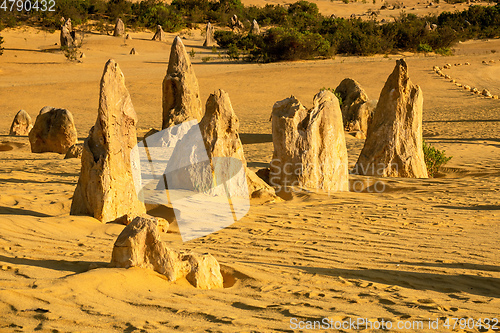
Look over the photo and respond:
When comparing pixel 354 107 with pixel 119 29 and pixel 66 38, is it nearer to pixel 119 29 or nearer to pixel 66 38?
pixel 66 38

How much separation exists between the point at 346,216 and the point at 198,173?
2139mm

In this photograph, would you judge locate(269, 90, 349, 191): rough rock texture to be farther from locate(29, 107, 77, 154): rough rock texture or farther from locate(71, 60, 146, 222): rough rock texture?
locate(29, 107, 77, 154): rough rock texture

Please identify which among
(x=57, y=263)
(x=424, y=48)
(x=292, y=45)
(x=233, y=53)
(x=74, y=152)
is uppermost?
(x=424, y=48)

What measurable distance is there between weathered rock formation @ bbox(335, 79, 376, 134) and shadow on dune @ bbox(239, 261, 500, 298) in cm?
1055

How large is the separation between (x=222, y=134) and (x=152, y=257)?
3665mm

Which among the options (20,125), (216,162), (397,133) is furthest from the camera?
(20,125)

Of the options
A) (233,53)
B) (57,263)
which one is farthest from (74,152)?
(233,53)

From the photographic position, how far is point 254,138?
14258 mm

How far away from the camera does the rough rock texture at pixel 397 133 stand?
9.13m

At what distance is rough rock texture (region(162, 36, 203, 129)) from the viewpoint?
11.3 meters

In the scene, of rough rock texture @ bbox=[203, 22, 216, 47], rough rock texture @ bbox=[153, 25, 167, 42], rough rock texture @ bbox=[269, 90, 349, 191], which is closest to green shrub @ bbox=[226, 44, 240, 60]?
rough rock texture @ bbox=[203, 22, 216, 47]

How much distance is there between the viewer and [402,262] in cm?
490

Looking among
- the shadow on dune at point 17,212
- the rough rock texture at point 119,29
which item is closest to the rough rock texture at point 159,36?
the rough rock texture at point 119,29

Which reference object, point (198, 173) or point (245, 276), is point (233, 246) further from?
point (198, 173)
